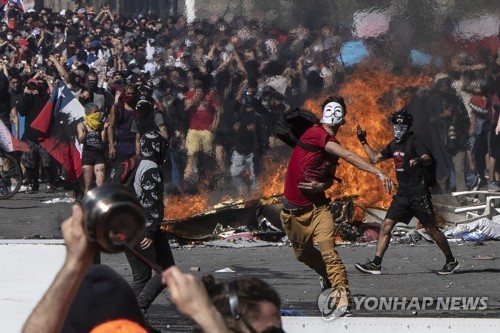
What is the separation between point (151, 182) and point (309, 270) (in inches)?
162

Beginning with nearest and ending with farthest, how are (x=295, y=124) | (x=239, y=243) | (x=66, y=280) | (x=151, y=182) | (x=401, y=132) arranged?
(x=66, y=280)
(x=151, y=182)
(x=295, y=124)
(x=401, y=132)
(x=239, y=243)

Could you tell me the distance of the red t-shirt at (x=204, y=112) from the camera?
1409 centimetres

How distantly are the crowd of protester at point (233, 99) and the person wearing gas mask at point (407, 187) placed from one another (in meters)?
3.52

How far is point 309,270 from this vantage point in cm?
1107

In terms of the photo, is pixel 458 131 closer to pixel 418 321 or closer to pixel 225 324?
pixel 418 321

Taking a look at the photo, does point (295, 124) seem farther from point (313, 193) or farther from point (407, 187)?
point (407, 187)

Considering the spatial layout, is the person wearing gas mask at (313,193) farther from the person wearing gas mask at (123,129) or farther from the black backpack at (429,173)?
the person wearing gas mask at (123,129)

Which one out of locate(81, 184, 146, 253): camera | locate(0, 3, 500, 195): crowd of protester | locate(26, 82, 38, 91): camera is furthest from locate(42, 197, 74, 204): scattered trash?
locate(81, 184, 146, 253): camera

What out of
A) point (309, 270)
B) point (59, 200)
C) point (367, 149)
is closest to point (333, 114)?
point (367, 149)

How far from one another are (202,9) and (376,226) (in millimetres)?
3688

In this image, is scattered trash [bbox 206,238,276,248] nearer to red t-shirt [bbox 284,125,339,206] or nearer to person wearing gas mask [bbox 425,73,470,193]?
person wearing gas mask [bbox 425,73,470,193]

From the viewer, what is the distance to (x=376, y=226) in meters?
13.3

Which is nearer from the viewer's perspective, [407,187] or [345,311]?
[345,311]

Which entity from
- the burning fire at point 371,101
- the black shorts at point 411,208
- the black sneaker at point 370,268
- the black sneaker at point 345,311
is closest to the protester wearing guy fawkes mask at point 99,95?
the burning fire at point 371,101
